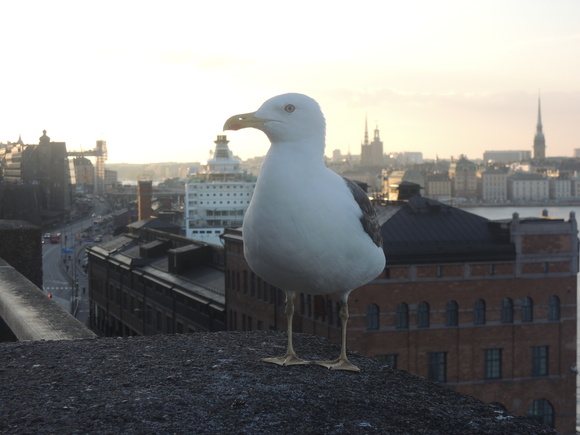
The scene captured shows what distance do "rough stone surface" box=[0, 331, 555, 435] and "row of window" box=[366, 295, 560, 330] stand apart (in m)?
20.6

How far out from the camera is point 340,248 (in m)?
3.81

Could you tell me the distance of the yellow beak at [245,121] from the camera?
3.93m

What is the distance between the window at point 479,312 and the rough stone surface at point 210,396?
2211cm

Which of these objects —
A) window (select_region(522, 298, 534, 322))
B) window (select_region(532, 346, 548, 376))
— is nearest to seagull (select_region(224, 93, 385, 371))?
window (select_region(522, 298, 534, 322))

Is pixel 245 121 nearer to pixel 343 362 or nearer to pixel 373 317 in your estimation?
pixel 343 362

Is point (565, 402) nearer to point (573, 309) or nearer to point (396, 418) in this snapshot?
point (573, 309)

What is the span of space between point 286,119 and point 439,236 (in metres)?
23.0

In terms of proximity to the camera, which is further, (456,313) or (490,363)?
(490,363)

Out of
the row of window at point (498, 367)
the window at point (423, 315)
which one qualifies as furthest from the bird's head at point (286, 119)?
the window at point (423, 315)

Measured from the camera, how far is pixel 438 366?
83.2ft

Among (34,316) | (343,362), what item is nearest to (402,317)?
(34,316)

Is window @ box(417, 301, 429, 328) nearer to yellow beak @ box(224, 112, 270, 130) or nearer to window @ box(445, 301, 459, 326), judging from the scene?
window @ box(445, 301, 459, 326)

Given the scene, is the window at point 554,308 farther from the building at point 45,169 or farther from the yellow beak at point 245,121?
the building at point 45,169

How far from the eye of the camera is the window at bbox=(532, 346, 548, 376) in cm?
2623
